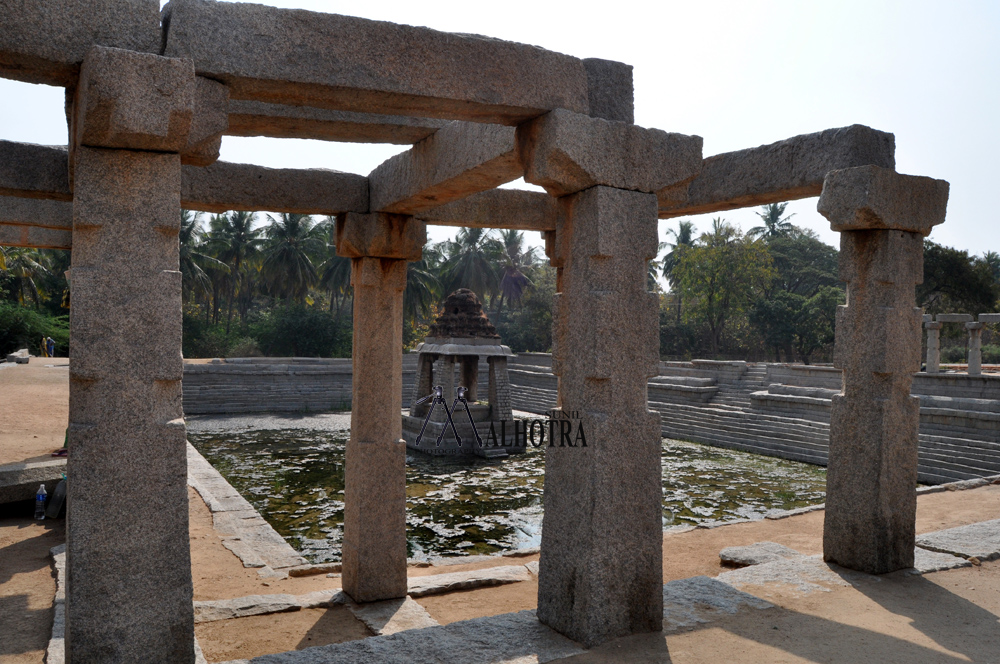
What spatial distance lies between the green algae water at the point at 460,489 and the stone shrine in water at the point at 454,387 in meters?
0.62

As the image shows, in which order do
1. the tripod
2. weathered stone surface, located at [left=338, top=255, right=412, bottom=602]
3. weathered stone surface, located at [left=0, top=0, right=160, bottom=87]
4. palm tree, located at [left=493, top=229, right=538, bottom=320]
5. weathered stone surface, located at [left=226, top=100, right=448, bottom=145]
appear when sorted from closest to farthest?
weathered stone surface, located at [left=0, top=0, right=160, bottom=87] < weathered stone surface, located at [left=226, top=100, right=448, bottom=145] < weathered stone surface, located at [left=338, top=255, right=412, bottom=602] < the tripod < palm tree, located at [left=493, top=229, right=538, bottom=320]

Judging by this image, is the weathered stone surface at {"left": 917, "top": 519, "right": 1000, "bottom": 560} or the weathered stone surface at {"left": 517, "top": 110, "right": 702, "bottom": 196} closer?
the weathered stone surface at {"left": 517, "top": 110, "right": 702, "bottom": 196}

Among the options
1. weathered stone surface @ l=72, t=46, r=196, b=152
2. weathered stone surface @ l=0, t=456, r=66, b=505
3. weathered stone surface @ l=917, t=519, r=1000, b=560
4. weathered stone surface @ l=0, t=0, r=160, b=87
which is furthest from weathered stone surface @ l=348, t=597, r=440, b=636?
weathered stone surface @ l=0, t=456, r=66, b=505

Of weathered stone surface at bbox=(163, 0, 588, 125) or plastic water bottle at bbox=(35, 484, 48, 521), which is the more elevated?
weathered stone surface at bbox=(163, 0, 588, 125)

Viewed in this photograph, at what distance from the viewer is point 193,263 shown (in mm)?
34125

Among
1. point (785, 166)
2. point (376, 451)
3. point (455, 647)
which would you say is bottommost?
point (455, 647)

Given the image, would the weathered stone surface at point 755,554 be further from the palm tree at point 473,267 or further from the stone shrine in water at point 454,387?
the palm tree at point 473,267

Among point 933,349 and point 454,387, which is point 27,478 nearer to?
point 454,387

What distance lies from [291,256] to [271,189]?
33.5 metres

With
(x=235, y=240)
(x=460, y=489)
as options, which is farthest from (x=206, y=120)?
(x=235, y=240)

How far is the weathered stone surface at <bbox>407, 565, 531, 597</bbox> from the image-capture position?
6.05 metres

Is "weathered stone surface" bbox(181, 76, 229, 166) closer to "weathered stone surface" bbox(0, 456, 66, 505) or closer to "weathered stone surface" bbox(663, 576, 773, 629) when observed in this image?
"weathered stone surface" bbox(663, 576, 773, 629)

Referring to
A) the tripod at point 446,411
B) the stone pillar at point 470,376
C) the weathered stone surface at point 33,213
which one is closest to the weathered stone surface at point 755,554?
the weathered stone surface at point 33,213

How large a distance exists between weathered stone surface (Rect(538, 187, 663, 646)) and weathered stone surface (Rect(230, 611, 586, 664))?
0.15 meters
